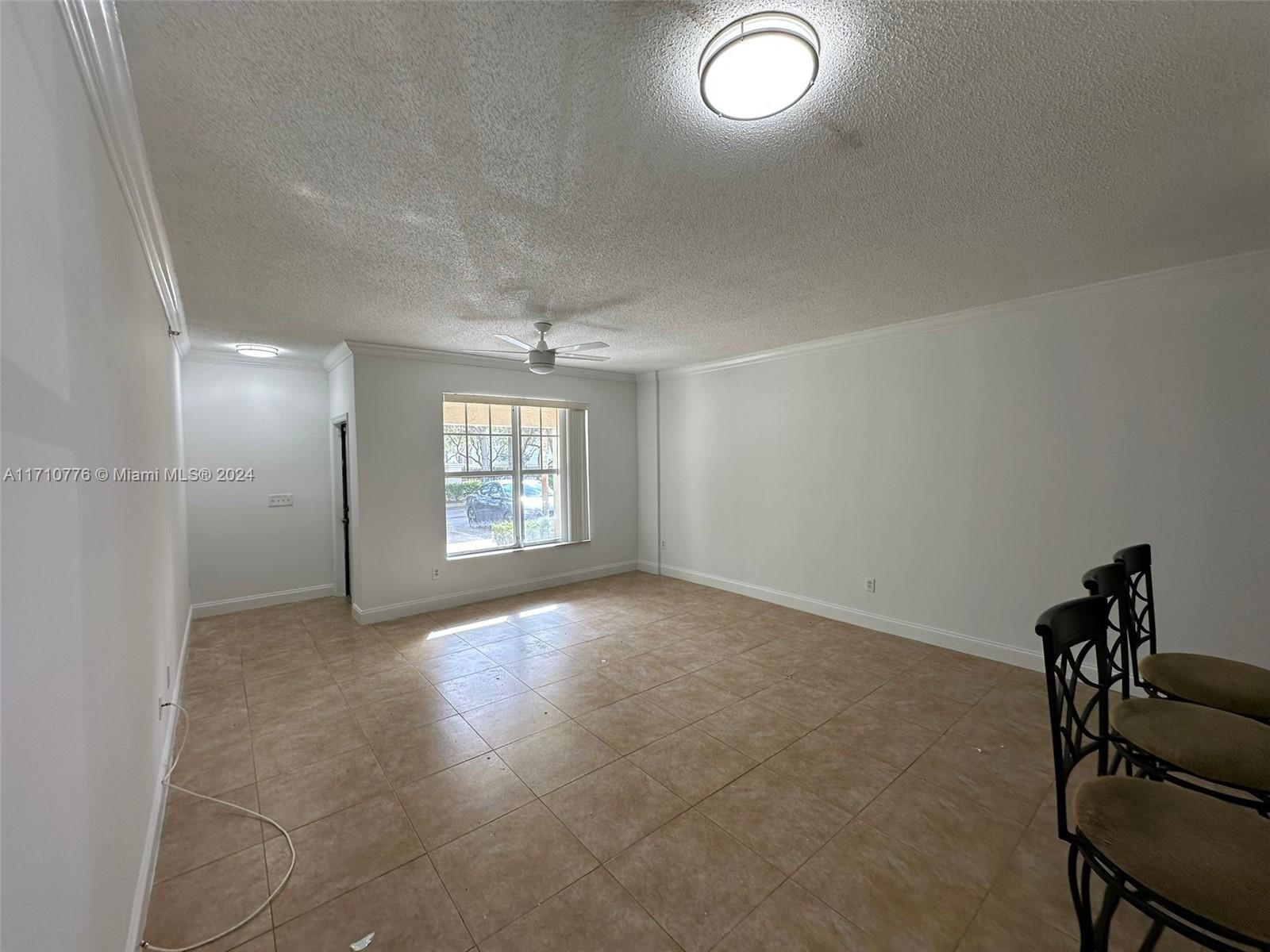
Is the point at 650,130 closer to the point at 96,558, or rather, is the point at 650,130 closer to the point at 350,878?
the point at 96,558

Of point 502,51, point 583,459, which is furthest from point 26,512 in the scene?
point 583,459

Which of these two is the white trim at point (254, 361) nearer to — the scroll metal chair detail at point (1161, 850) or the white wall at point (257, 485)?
the white wall at point (257, 485)

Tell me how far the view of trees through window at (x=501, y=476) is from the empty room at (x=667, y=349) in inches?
18.3

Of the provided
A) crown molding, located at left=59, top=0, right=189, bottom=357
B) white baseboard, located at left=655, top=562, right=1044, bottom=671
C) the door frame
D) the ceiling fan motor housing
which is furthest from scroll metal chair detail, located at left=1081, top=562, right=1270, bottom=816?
the door frame

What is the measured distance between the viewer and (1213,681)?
1.88 meters

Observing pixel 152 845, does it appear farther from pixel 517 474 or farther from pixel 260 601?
pixel 517 474

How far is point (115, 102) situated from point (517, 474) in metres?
4.36

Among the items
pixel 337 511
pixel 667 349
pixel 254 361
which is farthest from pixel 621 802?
pixel 254 361

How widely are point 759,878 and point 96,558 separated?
2297 millimetres

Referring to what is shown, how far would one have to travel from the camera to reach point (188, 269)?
2.72 meters

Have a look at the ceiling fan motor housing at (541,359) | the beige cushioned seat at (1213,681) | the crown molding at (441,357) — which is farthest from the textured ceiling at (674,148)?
the beige cushioned seat at (1213,681)

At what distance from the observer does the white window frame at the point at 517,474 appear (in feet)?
16.8

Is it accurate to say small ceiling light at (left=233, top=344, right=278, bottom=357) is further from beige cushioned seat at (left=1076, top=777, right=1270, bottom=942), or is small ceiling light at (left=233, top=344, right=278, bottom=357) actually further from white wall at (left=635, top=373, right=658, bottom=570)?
beige cushioned seat at (left=1076, top=777, right=1270, bottom=942)

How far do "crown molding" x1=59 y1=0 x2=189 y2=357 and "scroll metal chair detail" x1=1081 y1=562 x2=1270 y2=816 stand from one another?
3.17 m
